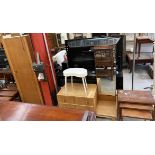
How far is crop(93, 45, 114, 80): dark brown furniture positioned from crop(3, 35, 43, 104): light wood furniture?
1119 mm

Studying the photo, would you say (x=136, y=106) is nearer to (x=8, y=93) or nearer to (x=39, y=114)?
(x=39, y=114)

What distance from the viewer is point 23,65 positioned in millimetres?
2918

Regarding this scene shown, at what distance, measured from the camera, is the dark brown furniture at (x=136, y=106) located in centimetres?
218

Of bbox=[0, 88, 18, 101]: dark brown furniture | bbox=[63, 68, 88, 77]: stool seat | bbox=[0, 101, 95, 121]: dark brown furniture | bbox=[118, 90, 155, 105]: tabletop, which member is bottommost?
bbox=[0, 88, 18, 101]: dark brown furniture

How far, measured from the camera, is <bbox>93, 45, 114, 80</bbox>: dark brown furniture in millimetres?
2760

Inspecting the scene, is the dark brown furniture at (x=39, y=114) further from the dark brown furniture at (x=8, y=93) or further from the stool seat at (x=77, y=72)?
the dark brown furniture at (x=8, y=93)

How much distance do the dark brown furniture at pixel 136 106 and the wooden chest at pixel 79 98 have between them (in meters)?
0.54

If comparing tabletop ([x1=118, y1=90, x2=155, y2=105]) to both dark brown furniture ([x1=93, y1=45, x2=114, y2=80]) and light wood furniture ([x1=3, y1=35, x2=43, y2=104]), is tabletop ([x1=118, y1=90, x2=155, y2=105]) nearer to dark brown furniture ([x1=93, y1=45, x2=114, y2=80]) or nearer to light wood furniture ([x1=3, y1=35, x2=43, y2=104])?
dark brown furniture ([x1=93, y1=45, x2=114, y2=80])

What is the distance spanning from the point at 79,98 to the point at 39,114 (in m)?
1.67

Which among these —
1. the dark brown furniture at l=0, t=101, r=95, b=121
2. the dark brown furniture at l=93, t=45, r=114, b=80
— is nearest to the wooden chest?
the dark brown furniture at l=93, t=45, r=114, b=80

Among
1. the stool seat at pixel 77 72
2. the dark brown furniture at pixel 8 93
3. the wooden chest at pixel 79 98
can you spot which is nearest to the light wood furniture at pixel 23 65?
the dark brown furniture at pixel 8 93

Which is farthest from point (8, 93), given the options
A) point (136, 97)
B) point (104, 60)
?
point (136, 97)

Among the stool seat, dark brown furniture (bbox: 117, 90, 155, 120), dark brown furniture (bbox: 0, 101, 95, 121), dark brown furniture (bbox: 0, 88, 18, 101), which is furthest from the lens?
dark brown furniture (bbox: 0, 88, 18, 101)
